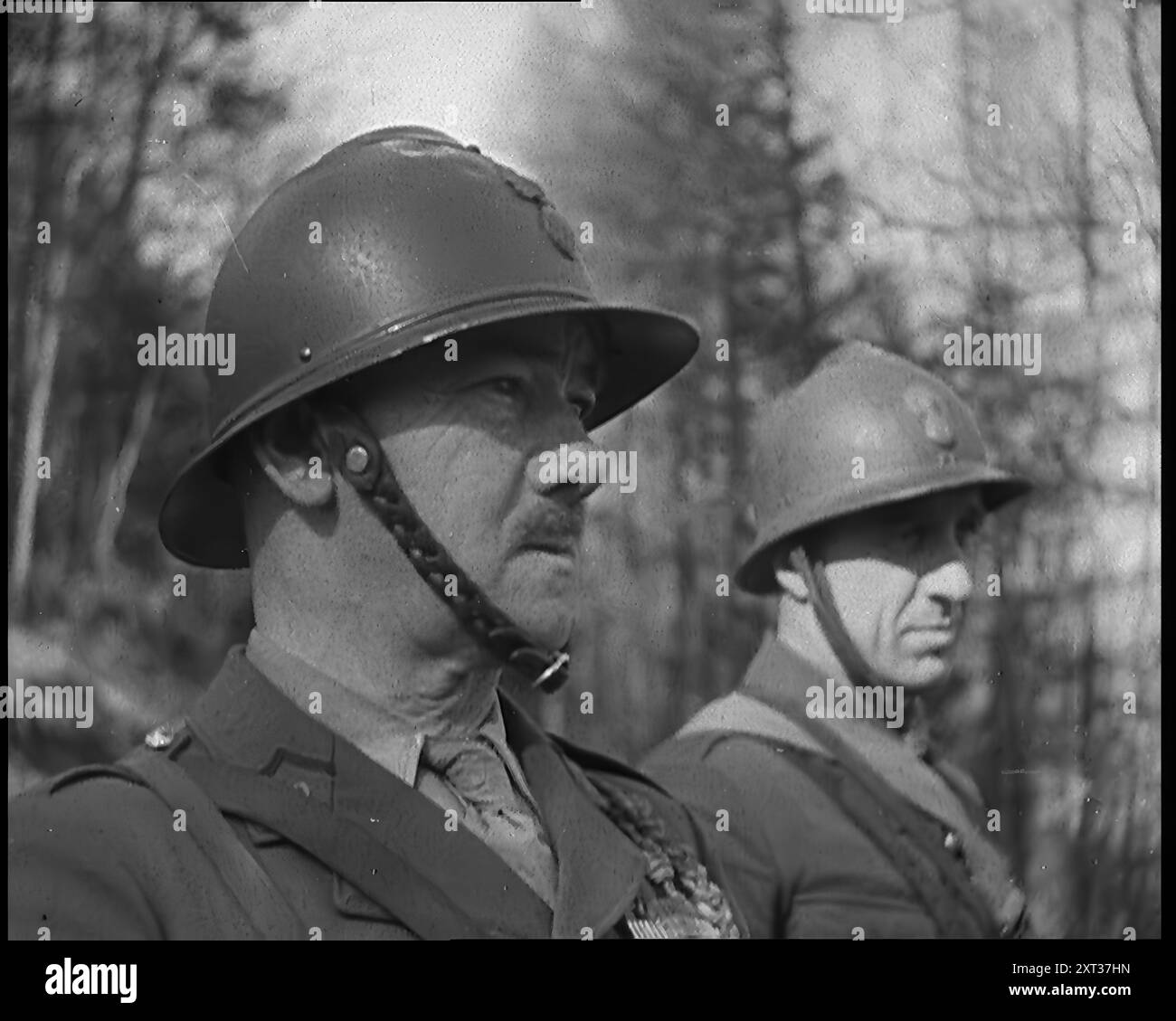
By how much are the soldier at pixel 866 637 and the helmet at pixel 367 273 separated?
119cm

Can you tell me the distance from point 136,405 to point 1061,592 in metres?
2.22

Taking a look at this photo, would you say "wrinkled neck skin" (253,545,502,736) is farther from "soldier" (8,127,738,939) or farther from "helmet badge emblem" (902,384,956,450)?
"helmet badge emblem" (902,384,956,450)

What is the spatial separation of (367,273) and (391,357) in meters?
0.15

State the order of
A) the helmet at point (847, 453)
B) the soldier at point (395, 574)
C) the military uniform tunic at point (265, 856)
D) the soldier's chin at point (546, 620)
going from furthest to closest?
the helmet at point (847, 453) < the soldier's chin at point (546, 620) < the soldier at point (395, 574) < the military uniform tunic at point (265, 856)

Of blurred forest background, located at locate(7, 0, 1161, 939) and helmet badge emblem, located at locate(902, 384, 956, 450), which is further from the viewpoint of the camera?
helmet badge emblem, located at locate(902, 384, 956, 450)

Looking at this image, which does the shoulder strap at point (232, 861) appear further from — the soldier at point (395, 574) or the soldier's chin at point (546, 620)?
the soldier's chin at point (546, 620)

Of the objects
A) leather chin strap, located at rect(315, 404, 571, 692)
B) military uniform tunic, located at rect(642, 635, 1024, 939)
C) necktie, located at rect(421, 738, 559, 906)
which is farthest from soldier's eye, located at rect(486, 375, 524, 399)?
military uniform tunic, located at rect(642, 635, 1024, 939)

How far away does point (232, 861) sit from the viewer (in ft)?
11.9

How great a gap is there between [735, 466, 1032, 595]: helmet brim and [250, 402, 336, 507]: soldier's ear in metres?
1.47

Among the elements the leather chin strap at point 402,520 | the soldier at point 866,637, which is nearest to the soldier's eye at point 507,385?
the leather chin strap at point 402,520

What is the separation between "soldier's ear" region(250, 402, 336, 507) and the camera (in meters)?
3.89

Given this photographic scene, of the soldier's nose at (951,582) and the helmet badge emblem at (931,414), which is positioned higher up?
the helmet badge emblem at (931,414)

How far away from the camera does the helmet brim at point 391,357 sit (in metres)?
3.83
